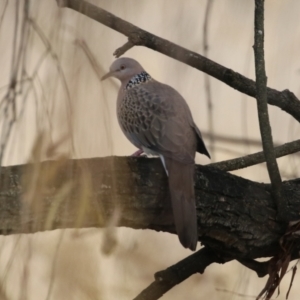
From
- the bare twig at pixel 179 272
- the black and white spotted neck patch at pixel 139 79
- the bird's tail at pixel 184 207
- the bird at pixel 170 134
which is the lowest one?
the bare twig at pixel 179 272

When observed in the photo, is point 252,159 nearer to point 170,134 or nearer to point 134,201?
point 170,134

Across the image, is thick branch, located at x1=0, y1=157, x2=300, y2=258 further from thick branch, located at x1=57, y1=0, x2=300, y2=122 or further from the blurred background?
thick branch, located at x1=57, y1=0, x2=300, y2=122

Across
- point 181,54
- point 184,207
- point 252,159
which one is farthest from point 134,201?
point 252,159

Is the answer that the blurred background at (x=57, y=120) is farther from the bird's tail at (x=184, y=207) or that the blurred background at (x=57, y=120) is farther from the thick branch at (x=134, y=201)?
the bird's tail at (x=184, y=207)

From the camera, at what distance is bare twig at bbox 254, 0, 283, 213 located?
116 cm

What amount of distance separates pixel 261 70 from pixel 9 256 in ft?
2.47

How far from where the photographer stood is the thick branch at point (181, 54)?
26.3 inches

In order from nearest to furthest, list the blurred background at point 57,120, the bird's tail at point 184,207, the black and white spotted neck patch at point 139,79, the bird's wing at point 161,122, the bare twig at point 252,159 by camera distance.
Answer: the blurred background at point 57,120, the bird's tail at point 184,207, the bird's wing at point 161,122, the bare twig at point 252,159, the black and white spotted neck patch at point 139,79

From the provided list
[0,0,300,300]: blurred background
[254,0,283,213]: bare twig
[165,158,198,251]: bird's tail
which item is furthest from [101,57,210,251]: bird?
[0,0,300,300]: blurred background

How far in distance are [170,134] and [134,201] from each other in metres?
0.41

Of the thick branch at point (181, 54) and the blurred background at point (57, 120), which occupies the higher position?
the thick branch at point (181, 54)

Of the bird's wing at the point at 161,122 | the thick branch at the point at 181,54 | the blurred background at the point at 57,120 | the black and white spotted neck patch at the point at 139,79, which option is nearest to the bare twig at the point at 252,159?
the thick branch at the point at 181,54

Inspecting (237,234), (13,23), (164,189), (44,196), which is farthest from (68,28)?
(237,234)

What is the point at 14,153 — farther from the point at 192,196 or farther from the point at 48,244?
the point at 192,196
